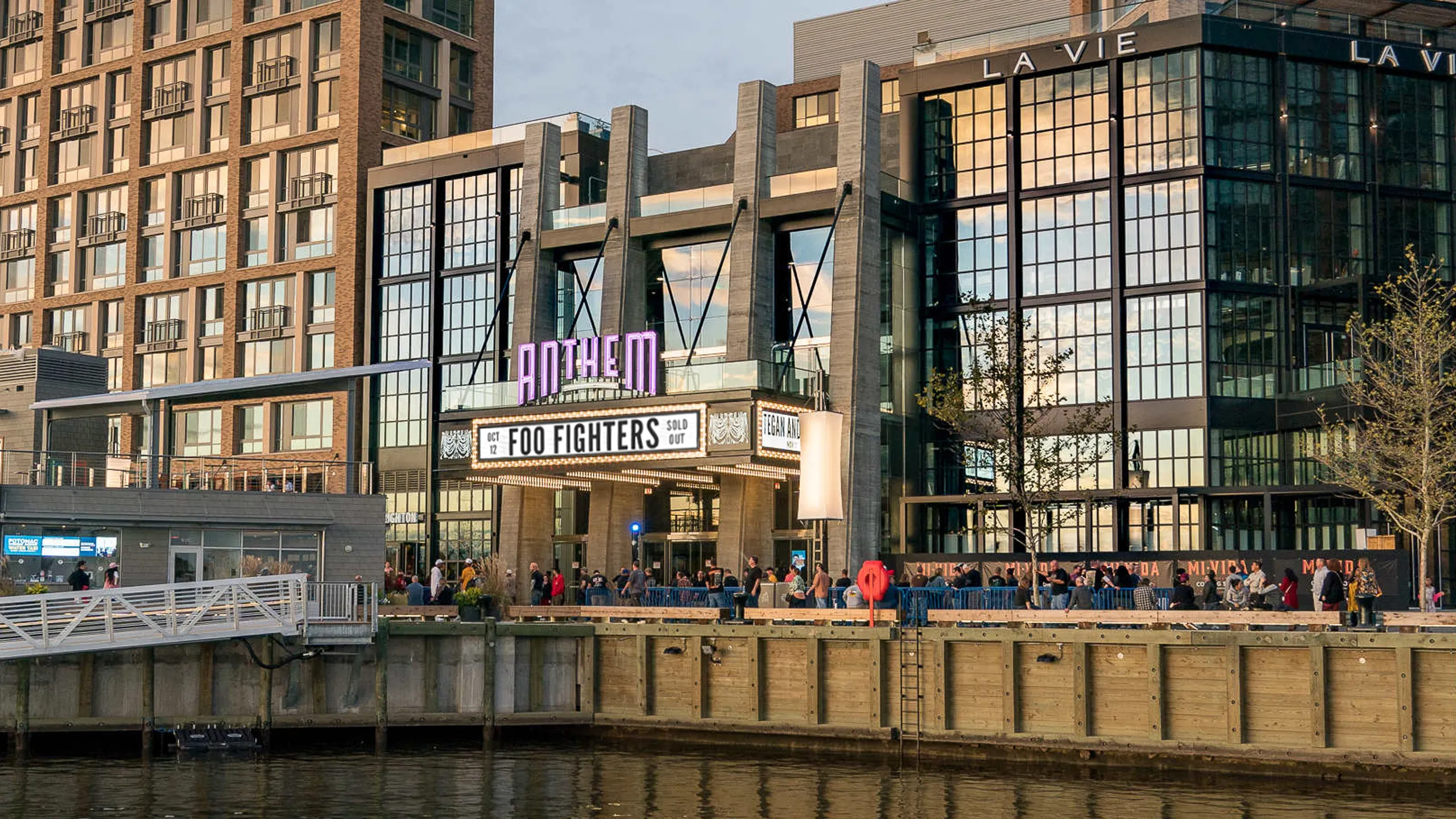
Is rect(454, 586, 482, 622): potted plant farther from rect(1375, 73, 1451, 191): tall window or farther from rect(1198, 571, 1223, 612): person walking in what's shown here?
rect(1375, 73, 1451, 191): tall window

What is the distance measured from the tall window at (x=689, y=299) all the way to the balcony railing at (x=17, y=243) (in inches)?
1757

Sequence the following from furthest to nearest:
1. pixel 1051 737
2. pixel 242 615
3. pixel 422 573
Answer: pixel 422 573 → pixel 242 615 → pixel 1051 737

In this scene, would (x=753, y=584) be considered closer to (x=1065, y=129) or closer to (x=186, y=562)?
(x=186, y=562)

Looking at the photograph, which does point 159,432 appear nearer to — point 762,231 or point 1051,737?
point 762,231

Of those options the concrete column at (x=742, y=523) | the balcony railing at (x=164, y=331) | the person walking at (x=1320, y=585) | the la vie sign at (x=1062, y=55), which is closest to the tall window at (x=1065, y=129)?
the la vie sign at (x=1062, y=55)

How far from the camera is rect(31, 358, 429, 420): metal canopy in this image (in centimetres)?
4984

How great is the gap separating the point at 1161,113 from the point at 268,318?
44773 mm

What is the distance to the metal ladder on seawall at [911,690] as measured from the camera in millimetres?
35906

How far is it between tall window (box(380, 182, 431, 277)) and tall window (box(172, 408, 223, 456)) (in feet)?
42.2

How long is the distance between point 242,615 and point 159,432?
150 feet

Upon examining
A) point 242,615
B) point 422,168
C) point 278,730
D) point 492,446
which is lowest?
point 278,730

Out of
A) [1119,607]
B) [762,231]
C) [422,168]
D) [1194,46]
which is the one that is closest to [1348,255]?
[1194,46]

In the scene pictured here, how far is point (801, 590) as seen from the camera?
41.7 metres

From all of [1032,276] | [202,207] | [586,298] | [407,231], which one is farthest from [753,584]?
[202,207]
